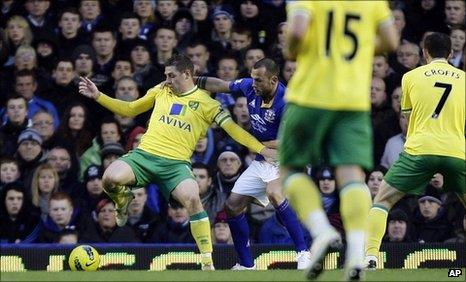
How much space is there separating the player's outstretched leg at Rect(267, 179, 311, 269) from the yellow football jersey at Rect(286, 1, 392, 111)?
4594mm

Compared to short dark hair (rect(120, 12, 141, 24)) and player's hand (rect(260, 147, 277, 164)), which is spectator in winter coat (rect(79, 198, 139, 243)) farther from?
short dark hair (rect(120, 12, 141, 24))

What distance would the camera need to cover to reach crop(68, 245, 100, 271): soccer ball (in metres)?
14.8

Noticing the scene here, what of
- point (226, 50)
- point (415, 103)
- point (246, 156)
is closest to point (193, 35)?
point (226, 50)

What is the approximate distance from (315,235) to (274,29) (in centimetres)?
944

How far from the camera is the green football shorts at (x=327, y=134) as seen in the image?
10547mm

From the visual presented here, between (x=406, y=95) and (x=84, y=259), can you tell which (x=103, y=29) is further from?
(x=406, y=95)

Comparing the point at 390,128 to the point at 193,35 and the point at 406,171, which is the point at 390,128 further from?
the point at 406,171

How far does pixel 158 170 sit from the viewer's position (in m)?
14.9

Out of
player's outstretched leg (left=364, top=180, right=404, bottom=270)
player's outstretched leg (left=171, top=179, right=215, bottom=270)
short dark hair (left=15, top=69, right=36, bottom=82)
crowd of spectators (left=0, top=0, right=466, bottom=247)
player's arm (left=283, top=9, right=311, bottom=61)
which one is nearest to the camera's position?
player's arm (left=283, top=9, right=311, bottom=61)

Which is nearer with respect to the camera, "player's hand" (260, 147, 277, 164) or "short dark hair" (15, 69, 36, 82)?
"player's hand" (260, 147, 277, 164)

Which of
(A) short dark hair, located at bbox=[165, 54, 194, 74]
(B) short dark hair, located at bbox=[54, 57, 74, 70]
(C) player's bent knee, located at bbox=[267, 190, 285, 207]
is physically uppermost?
(A) short dark hair, located at bbox=[165, 54, 194, 74]

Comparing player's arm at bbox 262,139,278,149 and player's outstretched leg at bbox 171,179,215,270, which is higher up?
player's arm at bbox 262,139,278,149

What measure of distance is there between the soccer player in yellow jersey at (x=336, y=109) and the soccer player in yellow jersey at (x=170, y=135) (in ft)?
13.4

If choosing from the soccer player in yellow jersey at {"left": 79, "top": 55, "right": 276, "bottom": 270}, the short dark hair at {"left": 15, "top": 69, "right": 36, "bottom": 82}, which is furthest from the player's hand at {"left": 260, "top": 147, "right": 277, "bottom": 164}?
the short dark hair at {"left": 15, "top": 69, "right": 36, "bottom": 82}
